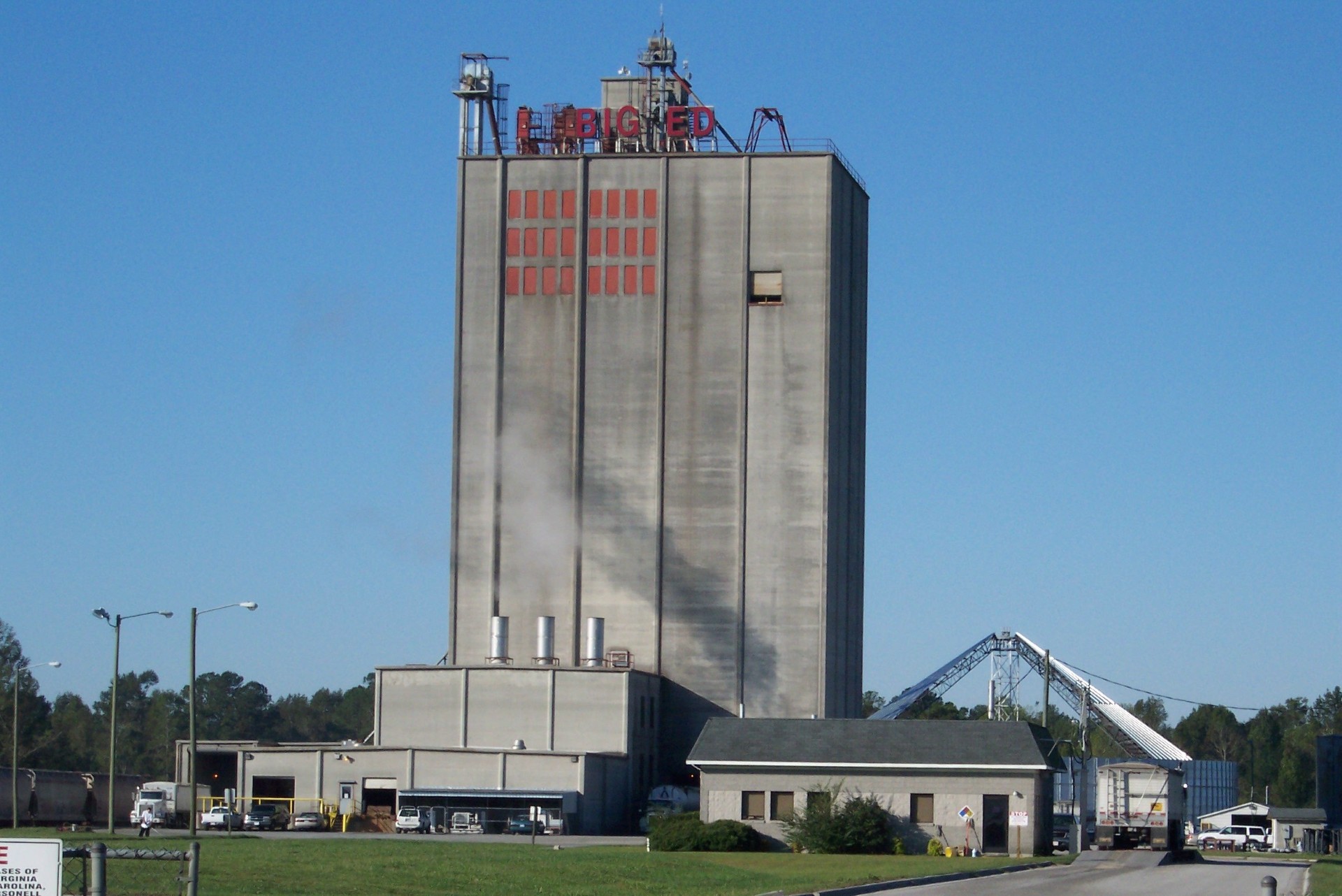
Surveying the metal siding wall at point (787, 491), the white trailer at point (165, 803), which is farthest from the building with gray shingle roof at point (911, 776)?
the white trailer at point (165, 803)

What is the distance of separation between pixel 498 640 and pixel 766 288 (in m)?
27.6

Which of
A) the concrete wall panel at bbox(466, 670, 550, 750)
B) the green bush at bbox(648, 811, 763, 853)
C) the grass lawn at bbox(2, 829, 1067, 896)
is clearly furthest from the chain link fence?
the concrete wall panel at bbox(466, 670, 550, 750)

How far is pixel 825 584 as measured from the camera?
346ft

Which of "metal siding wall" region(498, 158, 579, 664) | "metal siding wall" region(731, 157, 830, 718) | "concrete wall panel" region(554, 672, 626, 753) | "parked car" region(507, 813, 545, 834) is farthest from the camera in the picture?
"metal siding wall" region(498, 158, 579, 664)

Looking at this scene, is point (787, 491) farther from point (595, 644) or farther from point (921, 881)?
point (921, 881)

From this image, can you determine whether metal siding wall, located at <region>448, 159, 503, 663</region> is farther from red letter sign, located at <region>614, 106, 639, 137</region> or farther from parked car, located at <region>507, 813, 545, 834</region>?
parked car, located at <region>507, 813, 545, 834</region>

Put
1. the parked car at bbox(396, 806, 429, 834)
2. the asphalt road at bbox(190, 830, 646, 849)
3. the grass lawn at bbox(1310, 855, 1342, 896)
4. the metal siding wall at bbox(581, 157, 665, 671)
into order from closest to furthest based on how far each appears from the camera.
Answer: the grass lawn at bbox(1310, 855, 1342, 896), the asphalt road at bbox(190, 830, 646, 849), the parked car at bbox(396, 806, 429, 834), the metal siding wall at bbox(581, 157, 665, 671)

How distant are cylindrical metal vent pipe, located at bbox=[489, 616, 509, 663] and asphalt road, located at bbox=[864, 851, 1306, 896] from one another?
4852 centimetres

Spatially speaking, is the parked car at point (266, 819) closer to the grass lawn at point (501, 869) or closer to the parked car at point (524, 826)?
the parked car at point (524, 826)

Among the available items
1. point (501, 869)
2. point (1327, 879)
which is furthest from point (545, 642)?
point (1327, 879)

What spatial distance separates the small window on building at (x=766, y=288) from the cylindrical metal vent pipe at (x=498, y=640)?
83.2 feet

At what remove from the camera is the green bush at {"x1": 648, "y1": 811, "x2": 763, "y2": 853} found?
208 ft

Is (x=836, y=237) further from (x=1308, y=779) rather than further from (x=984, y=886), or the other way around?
(x=1308, y=779)

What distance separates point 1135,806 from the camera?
6825cm
